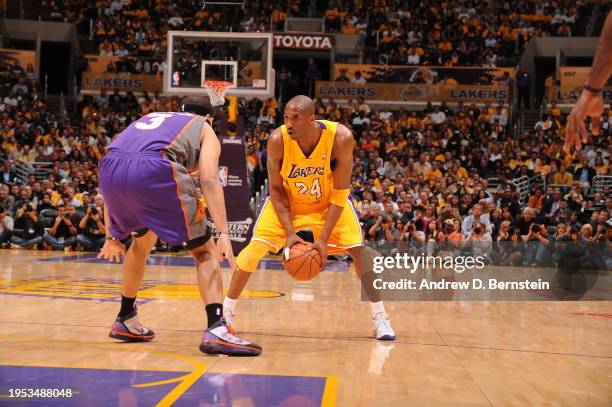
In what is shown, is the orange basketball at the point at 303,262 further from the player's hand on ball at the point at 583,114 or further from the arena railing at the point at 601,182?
the arena railing at the point at 601,182

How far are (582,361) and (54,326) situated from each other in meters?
3.74

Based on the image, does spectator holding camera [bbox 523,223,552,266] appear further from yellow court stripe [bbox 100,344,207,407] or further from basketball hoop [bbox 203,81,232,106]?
yellow court stripe [bbox 100,344,207,407]

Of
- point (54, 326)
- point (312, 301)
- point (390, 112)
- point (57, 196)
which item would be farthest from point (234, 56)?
point (54, 326)

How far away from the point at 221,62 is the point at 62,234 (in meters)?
4.80

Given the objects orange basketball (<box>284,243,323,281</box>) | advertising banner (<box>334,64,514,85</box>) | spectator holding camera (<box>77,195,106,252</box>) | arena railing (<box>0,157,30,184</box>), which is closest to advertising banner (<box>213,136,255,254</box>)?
spectator holding camera (<box>77,195,106,252</box>)

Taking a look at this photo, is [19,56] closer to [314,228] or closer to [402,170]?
[402,170]

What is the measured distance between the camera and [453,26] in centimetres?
2594

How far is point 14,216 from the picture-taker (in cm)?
1582

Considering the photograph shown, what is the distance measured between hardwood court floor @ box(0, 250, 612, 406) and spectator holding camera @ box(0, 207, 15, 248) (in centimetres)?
733

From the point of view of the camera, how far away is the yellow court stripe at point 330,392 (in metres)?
3.50

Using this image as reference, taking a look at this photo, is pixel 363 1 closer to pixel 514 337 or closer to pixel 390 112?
pixel 390 112

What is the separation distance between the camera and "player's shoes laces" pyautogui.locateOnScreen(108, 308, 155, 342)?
513 centimetres

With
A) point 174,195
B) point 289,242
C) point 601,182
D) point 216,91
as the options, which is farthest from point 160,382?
point 601,182

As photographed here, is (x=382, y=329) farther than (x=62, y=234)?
No
